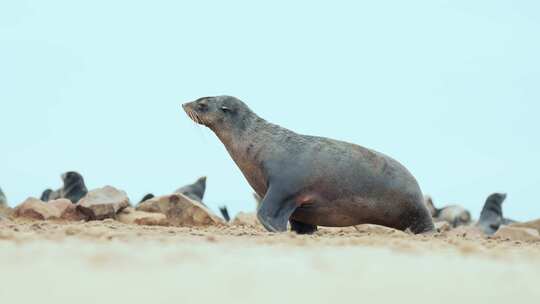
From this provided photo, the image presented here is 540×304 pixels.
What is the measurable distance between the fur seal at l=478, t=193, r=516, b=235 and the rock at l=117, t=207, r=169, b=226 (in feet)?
34.2

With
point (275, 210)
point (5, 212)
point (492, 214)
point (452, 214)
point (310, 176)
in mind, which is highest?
point (310, 176)

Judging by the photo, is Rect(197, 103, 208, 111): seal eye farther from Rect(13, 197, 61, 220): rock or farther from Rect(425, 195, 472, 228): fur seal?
Rect(425, 195, 472, 228): fur seal

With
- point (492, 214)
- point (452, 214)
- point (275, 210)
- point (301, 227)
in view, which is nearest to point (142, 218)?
point (301, 227)

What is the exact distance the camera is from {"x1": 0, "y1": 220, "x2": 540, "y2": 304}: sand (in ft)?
11.4

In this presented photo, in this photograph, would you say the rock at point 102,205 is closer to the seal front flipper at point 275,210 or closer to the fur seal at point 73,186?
the seal front flipper at point 275,210

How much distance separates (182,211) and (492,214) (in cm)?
1196

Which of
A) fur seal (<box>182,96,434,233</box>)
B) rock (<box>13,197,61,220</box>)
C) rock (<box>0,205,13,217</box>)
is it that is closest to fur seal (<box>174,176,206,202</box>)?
rock (<box>0,205,13,217</box>)

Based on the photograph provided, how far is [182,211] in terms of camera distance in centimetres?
1302

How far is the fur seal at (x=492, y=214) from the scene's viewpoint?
21.2 meters

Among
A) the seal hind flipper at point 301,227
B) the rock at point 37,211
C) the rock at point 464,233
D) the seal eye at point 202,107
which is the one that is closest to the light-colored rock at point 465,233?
the rock at point 464,233

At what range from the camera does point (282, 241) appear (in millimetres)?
6500

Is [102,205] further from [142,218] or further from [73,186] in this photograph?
[73,186]

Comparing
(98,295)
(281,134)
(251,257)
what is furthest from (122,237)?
(281,134)

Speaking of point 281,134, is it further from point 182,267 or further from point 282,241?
point 182,267
